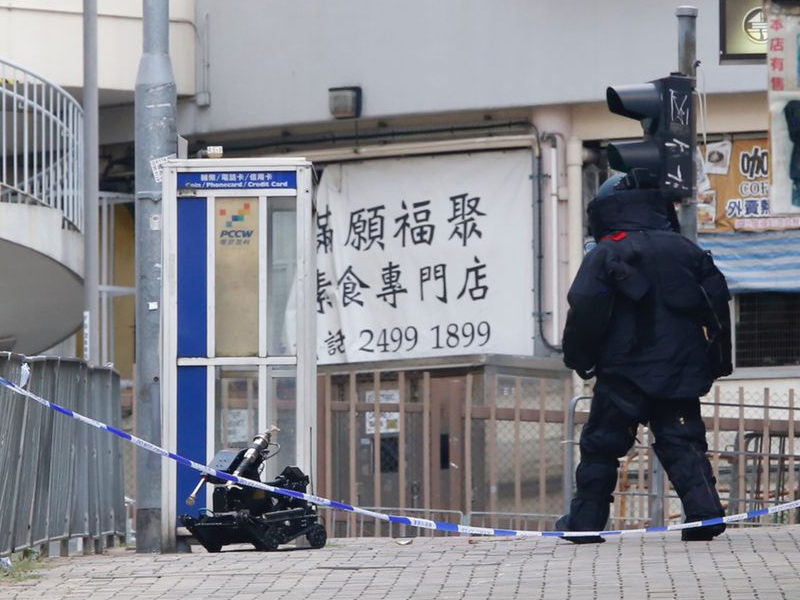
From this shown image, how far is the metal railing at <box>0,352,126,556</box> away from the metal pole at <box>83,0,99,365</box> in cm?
355

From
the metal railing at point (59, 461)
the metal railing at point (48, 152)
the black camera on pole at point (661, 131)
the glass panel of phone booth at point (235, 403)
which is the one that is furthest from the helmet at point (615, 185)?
the metal railing at point (48, 152)

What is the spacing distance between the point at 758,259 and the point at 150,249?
771 cm

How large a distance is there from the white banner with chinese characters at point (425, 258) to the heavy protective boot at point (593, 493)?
8615 millimetres

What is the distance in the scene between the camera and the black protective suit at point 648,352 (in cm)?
969

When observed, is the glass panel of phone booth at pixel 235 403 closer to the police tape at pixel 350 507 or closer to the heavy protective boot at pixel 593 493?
the police tape at pixel 350 507

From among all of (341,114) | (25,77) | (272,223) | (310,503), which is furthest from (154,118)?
(341,114)

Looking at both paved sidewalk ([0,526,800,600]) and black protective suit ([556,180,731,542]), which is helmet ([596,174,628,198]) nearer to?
black protective suit ([556,180,731,542])

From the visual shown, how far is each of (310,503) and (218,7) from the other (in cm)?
Answer: 992

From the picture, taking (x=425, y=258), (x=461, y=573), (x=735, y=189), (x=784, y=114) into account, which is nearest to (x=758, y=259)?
(x=735, y=189)

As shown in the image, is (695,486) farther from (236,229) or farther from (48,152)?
(48,152)

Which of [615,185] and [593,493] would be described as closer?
[593,493]

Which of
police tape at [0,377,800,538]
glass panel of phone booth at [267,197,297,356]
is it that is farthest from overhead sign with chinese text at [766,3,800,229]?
glass panel of phone booth at [267,197,297,356]

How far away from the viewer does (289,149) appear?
19812mm

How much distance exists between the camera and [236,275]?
11352 mm
